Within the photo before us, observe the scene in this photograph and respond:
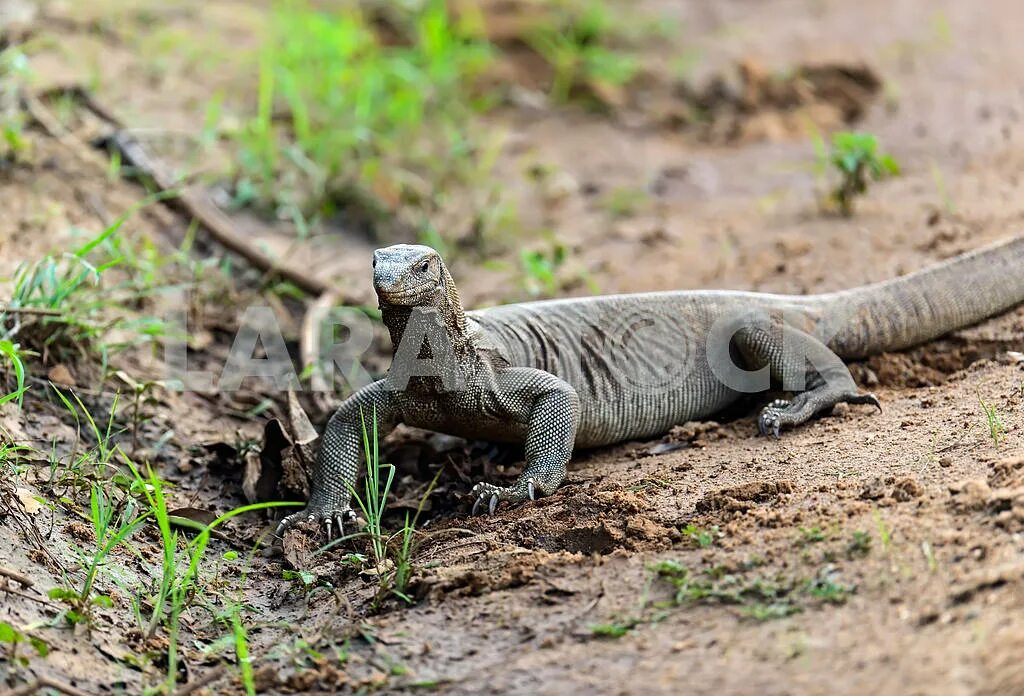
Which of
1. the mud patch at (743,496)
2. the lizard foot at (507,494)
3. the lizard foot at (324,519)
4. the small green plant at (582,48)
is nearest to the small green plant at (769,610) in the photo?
the mud patch at (743,496)

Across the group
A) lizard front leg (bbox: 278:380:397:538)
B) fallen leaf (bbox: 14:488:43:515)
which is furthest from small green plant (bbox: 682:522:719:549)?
fallen leaf (bbox: 14:488:43:515)

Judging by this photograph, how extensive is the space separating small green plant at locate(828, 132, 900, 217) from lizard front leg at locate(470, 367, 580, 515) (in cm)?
371

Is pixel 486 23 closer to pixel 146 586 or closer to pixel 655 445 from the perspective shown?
pixel 655 445

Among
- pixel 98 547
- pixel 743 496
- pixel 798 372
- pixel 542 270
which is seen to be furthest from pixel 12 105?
pixel 743 496

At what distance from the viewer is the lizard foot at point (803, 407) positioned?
20.4 ft

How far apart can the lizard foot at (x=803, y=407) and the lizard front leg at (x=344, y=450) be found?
203 centimetres

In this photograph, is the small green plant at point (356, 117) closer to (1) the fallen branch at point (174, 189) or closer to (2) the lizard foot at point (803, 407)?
(1) the fallen branch at point (174, 189)

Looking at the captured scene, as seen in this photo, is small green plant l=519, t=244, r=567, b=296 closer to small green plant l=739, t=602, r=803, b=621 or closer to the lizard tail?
the lizard tail

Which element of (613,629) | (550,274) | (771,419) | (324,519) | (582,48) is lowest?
(324,519)

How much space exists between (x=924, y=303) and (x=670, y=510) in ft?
8.58

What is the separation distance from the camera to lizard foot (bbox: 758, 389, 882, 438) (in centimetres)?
621

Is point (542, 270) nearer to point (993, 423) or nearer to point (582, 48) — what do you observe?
point (993, 423)

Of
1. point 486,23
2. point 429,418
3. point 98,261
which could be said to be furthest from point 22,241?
point 486,23

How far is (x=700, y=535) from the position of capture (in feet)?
15.9
